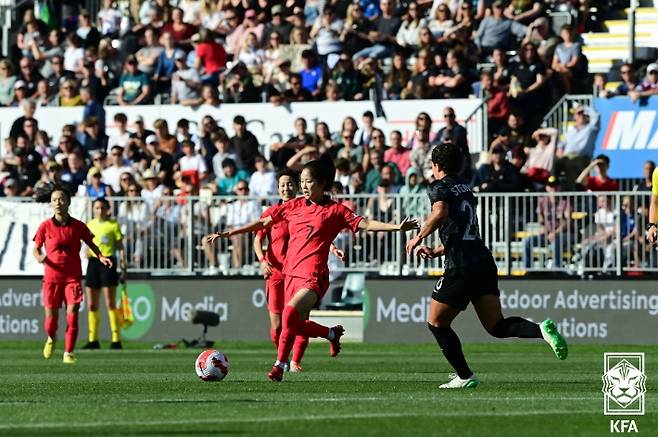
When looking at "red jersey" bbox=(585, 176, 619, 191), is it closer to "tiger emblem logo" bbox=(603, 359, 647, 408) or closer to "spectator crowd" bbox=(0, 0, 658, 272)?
"spectator crowd" bbox=(0, 0, 658, 272)

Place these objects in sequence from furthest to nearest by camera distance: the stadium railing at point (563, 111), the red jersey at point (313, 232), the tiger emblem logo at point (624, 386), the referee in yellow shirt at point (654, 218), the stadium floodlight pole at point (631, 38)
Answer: the stadium floodlight pole at point (631, 38), the stadium railing at point (563, 111), the red jersey at point (313, 232), the referee in yellow shirt at point (654, 218), the tiger emblem logo at point (624, 386)

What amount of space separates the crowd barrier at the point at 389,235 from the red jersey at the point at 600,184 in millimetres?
1007

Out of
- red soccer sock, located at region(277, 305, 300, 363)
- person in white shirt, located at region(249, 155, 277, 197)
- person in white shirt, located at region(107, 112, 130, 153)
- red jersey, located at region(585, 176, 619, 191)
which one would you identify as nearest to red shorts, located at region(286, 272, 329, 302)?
red soccer sock, located at region(277, 305, 300, 363)

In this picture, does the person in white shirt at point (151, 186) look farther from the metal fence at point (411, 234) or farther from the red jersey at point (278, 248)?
the red jersey at point (278, 248)

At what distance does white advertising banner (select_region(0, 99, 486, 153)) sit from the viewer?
2930cm

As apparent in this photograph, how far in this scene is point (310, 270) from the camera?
1577 centimetres

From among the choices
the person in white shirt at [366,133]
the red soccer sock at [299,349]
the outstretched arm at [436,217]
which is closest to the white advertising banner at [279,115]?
the person in white shirt at [366,133]

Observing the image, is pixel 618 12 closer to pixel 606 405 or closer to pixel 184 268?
pixel 184 268

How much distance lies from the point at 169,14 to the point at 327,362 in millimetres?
15834

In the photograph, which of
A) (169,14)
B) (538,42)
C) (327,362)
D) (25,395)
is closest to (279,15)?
(169,14)

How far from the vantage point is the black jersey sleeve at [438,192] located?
45.5 ft

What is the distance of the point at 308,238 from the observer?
52.5 ft

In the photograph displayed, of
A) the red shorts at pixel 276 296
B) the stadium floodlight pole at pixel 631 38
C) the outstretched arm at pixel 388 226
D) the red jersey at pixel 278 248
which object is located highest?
the stadium floodlight pole at pixel 631 38

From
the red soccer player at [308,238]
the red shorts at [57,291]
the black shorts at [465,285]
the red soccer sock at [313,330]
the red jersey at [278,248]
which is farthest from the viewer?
the red shorts at [57,291]
